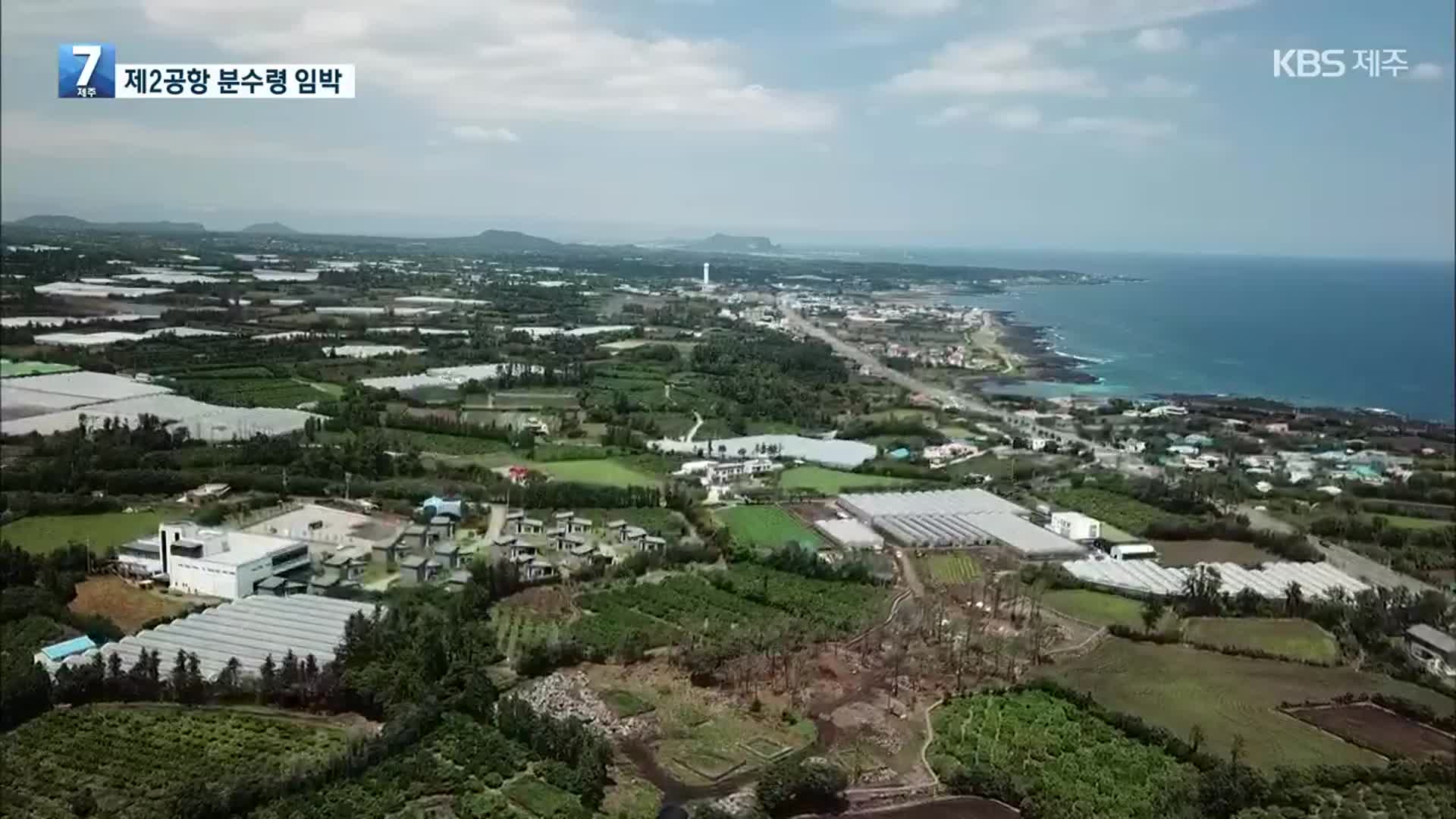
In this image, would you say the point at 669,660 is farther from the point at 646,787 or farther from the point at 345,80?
the point at 345,80

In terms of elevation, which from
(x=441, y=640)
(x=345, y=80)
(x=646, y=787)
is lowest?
(x=646, y=787)

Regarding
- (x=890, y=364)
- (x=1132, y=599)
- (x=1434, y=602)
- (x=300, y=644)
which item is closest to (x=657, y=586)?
(x=300, y=644)

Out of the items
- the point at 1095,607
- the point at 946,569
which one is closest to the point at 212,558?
the point at 946,569

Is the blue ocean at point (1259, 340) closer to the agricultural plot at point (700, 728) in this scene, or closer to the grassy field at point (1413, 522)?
the grassy field at point (1413, 522)

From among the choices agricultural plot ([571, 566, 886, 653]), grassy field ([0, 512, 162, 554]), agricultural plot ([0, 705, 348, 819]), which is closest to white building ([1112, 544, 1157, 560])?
agricultural plot ([571, 566, 886, 653])

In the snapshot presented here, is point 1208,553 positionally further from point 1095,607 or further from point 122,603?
point 122,603

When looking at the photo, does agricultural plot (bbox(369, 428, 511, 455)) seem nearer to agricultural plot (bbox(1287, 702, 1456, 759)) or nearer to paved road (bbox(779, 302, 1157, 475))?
paved road (bbox(779, 302, 1157, 475))
